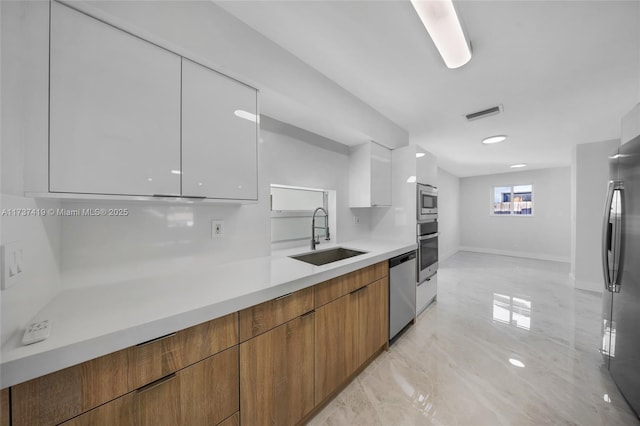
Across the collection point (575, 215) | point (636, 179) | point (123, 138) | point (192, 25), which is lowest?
point (575, 215)

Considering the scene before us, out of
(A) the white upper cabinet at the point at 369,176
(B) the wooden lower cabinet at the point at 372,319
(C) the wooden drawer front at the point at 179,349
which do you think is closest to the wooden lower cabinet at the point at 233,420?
(C) the wooden drawer front at the point at 179,349

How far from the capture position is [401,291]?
2.16m

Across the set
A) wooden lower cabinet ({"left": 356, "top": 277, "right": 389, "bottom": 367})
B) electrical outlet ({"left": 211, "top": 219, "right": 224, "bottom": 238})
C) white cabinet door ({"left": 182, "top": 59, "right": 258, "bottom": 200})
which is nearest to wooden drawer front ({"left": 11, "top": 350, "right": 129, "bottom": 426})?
white cabinet door ({"left": 182, "top": 59, "right": 258, "bottom": 200})

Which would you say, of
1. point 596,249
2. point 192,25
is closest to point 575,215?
point 596,249

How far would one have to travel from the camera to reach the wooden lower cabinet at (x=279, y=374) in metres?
1.02

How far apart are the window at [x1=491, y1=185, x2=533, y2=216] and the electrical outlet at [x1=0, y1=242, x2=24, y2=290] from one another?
8492 millimetres

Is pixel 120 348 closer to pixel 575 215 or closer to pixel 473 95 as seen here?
pixel 473 95

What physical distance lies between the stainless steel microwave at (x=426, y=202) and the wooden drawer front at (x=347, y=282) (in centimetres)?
102

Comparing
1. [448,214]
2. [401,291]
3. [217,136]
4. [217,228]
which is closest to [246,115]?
[217,136]

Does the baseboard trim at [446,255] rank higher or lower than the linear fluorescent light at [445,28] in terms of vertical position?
lower

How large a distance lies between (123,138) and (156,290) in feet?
2.38

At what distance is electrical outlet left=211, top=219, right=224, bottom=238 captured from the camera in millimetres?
1498

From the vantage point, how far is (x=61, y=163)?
84cm

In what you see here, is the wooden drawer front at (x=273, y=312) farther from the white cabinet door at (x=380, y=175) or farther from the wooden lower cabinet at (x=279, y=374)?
the white cabinet door at (x=380, y=175)
